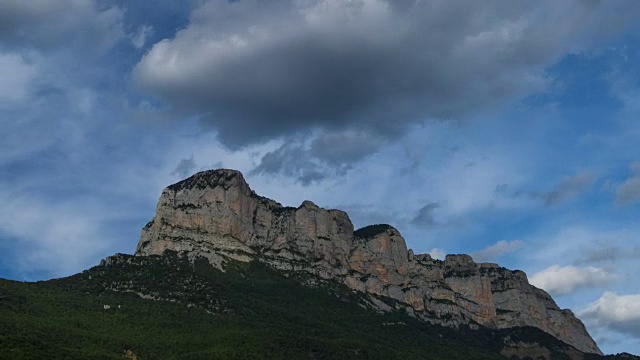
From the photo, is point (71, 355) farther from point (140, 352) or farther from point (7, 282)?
point (7, 282)

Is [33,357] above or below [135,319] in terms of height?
below

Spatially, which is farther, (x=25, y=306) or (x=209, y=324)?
(x=209, y=324)

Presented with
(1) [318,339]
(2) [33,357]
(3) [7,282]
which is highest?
(3) [7,282]

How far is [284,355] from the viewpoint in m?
162

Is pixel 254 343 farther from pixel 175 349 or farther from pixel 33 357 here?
pixel 33 357

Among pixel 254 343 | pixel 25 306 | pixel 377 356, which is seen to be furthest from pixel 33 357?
pixel 377 356

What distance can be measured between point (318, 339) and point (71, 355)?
2671 inches

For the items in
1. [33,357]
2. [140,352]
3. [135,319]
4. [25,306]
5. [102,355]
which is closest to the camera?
[33,357]

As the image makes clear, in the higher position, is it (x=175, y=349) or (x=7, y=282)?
(x=7, y=282)

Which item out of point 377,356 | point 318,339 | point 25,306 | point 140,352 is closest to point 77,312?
point 25,306

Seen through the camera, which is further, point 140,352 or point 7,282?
point 7,282

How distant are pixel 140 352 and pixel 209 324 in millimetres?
28940

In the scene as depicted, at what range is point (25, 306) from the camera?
538 feet

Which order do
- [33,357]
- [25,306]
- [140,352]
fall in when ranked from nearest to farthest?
[33,357] < [140,352] < [25,306]
